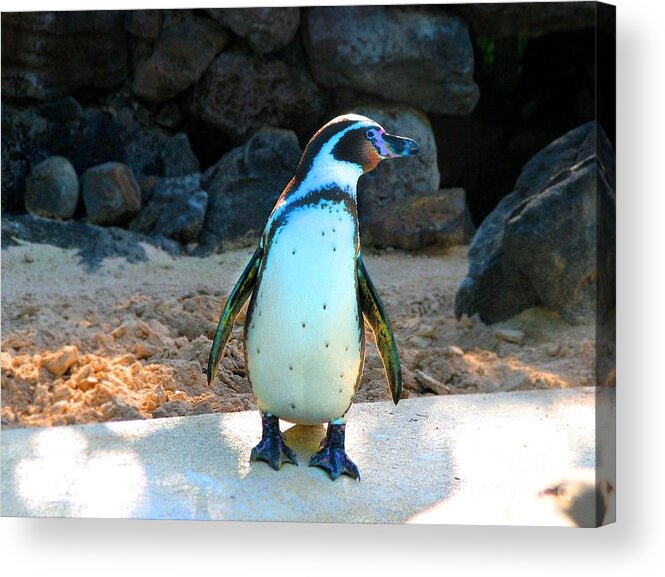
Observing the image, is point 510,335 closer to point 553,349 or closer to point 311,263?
point 553,349

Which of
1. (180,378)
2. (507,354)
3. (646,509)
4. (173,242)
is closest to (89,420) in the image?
(180,378)

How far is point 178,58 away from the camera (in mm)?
3350

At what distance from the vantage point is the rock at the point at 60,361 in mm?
3217

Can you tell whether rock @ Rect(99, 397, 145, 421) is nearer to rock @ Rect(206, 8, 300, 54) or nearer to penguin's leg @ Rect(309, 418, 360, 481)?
penguin's leg @ Rect(309, 418, 360, 481)

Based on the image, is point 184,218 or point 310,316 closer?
point 310,316

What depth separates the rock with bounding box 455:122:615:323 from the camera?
2777mm

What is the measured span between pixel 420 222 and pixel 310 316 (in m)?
0.99

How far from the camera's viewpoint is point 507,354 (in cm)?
345

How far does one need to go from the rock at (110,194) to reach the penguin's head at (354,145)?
34.4 inches

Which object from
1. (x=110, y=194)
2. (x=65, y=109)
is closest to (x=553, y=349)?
(x=110, y=194)

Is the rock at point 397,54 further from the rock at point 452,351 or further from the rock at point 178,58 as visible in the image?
the rock at point 452,351

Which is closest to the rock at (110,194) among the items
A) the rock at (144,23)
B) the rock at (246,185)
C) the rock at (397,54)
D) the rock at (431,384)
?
the rock at (246,185)

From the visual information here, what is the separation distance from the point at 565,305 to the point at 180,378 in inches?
47.5

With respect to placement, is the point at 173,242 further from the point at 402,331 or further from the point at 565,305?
the point at 565,305
